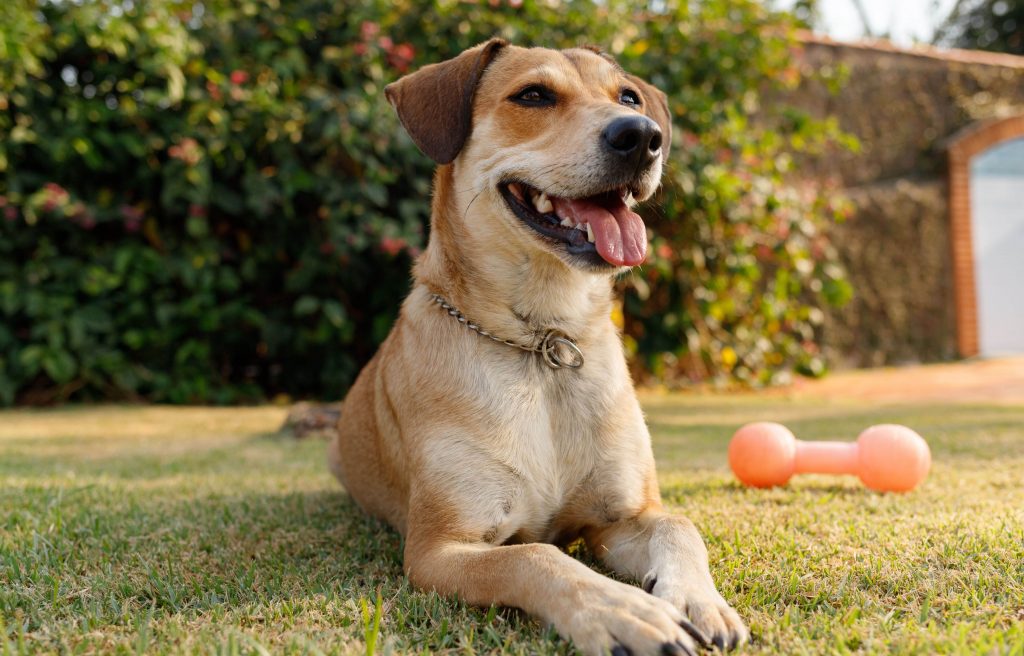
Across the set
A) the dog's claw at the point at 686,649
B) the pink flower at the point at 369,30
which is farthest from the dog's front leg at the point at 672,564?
the pink flower at the point at 369,30

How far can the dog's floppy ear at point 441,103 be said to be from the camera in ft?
10.0

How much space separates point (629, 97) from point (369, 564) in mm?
2119

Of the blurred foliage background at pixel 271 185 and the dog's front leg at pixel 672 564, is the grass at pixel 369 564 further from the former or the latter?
the blurred foliage background at pixel 271 185

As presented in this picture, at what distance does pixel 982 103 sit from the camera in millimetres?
13594

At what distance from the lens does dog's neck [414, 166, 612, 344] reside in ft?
9.48

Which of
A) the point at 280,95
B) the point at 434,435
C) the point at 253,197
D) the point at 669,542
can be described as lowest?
the point at 669,542

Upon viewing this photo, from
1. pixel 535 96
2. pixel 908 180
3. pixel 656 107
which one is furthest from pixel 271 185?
pixel 908 180

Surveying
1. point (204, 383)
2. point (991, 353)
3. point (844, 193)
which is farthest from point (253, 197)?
point (991, 353)

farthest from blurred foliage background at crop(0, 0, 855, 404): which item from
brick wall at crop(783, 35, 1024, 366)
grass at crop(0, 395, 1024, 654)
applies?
grass at crop(0, 395, 1024, 654)

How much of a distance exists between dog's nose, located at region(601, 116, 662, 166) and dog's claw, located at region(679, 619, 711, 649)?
1478mm

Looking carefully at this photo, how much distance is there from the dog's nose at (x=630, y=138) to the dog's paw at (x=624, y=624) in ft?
4.61

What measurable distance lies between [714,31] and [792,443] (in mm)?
6578

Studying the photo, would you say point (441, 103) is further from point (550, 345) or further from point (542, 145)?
point (550, 345)

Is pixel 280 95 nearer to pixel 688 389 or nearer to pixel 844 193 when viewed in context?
pixel 688 389
